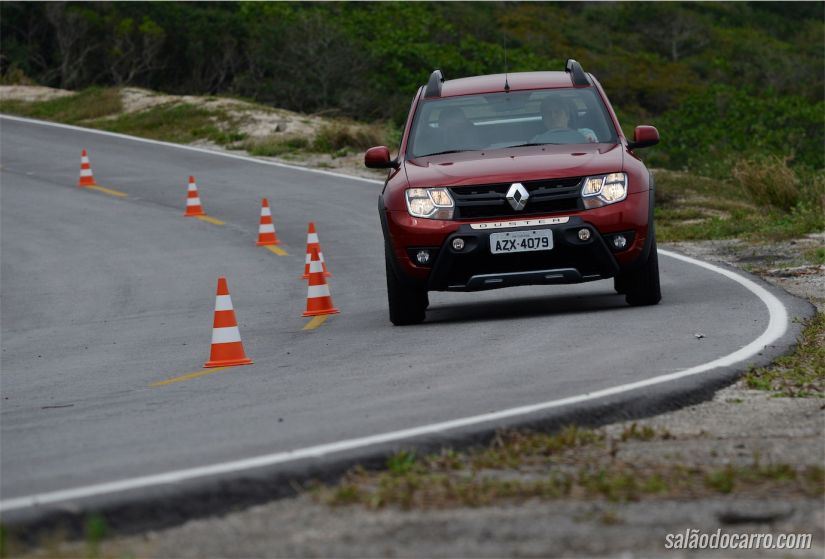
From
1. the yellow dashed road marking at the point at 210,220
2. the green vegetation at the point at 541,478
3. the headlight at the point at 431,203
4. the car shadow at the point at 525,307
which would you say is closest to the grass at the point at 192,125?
the yellow dashed road marking at the point at 210,220

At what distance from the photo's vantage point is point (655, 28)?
79.6 m

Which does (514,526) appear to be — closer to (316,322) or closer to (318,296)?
(316,322)

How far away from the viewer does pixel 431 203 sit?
35.6 ft

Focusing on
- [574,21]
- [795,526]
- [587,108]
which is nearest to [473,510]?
[795,526]

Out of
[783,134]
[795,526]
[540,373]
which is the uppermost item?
[795,526]

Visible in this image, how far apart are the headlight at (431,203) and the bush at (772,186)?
10.3m

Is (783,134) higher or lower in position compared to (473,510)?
lower

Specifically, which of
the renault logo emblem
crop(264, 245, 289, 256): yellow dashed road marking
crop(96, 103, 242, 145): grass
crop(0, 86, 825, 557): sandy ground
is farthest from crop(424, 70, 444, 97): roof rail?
crop(96, 103, 242, 145): grass

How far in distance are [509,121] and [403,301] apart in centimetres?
180

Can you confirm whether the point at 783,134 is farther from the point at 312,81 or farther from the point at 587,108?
the point at 587,108

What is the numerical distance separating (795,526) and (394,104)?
3704cm

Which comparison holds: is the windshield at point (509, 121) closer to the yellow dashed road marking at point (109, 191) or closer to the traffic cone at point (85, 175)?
the yellow dashed road marking at point (109, 191)

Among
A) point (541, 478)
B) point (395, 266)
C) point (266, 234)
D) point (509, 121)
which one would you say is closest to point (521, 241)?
point (395, 266)

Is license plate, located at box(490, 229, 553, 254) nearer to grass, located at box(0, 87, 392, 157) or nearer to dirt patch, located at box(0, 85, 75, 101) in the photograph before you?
grass, located at box(0, 87, 392, 157)
